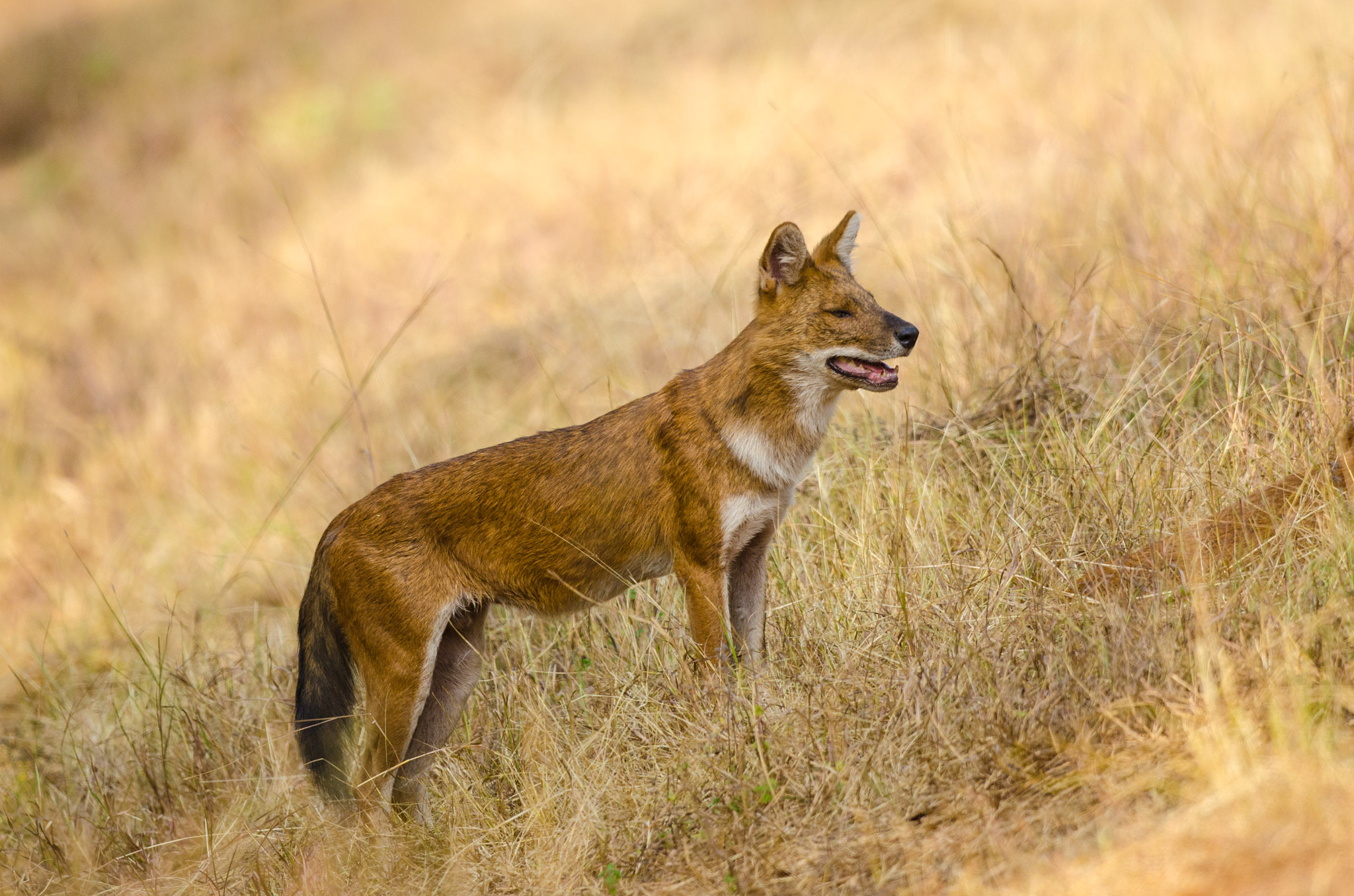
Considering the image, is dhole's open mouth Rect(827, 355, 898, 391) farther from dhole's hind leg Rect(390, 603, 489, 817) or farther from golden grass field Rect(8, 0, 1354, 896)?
dhole's hind leg Rect(390, 603, 489, 817)

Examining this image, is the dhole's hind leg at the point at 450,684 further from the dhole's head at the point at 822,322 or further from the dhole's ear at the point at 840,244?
the dhole's ear at the point at 840,244

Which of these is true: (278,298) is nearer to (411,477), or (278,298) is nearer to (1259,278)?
(411,477)

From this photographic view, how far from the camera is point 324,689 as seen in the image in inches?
198

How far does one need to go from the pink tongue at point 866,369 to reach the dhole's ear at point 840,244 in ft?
1.77

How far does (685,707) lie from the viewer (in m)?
4.38

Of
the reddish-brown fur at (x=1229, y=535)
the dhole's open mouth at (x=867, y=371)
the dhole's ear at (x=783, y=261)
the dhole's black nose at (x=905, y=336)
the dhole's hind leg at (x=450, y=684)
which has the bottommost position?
the dhole's hind leg at (x=450, y=684)

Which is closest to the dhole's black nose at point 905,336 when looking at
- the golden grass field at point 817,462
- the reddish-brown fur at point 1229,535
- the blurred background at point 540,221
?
the golden grass field at point 817,462


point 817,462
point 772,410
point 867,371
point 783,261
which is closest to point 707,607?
point 772,410

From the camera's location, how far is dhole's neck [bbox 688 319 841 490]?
15.7 feet

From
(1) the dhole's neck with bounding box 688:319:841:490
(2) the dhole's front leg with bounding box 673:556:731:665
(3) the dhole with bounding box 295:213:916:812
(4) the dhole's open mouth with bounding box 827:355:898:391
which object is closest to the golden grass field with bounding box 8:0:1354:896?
(2) the dhole's front leg with bounding box 673:556:731:665

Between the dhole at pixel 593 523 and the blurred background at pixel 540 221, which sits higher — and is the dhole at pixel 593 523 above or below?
below

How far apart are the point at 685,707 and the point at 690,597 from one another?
490 mm

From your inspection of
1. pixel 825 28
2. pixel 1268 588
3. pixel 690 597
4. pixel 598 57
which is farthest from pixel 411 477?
pixel 598 57

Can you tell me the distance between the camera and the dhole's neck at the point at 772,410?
15.7ft
